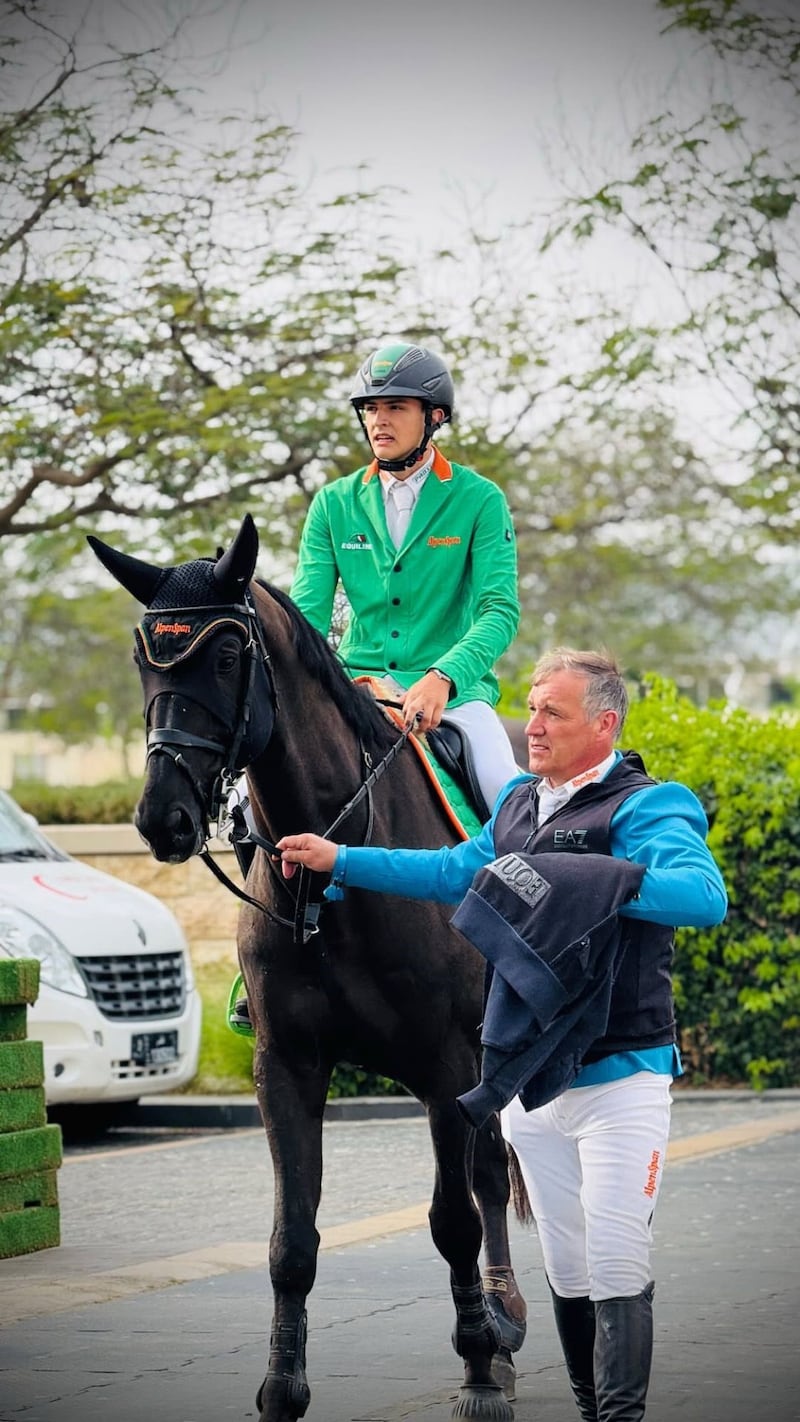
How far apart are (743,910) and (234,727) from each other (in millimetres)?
9453

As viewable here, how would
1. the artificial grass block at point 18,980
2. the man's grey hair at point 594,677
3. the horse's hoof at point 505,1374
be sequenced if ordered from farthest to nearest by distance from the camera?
the artificial grass block at point 18,980, the horse's hoof at point 505,1374, the man's grey hair at point 594,677

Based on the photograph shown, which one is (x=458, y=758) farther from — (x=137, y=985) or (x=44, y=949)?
(x=137, y=985)

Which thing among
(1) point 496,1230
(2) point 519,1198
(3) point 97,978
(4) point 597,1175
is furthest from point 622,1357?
(3) point 97,978

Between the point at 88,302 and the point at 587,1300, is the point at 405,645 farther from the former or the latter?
the point at 88,302

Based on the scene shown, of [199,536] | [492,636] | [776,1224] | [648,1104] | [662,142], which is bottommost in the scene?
[776,1224]

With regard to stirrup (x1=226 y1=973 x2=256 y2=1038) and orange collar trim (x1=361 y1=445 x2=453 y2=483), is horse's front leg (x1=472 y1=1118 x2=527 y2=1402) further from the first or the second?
orange collar trim (x1=361 y1=445 x2=453 y2=483)

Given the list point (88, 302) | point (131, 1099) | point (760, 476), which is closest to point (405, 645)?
point (131, 1099)

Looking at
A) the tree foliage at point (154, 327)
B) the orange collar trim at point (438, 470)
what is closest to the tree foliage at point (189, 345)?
the tree foliage at point (154, 327)

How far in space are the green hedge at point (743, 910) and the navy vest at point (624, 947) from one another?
367 inches

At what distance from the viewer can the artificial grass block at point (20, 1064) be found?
345 inches

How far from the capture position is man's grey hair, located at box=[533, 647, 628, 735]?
491 cm

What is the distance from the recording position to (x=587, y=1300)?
4.92 metres

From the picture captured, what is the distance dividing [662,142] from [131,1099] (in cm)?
973

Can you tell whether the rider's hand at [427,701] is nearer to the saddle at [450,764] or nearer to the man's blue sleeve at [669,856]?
the saddle at [450,764]
